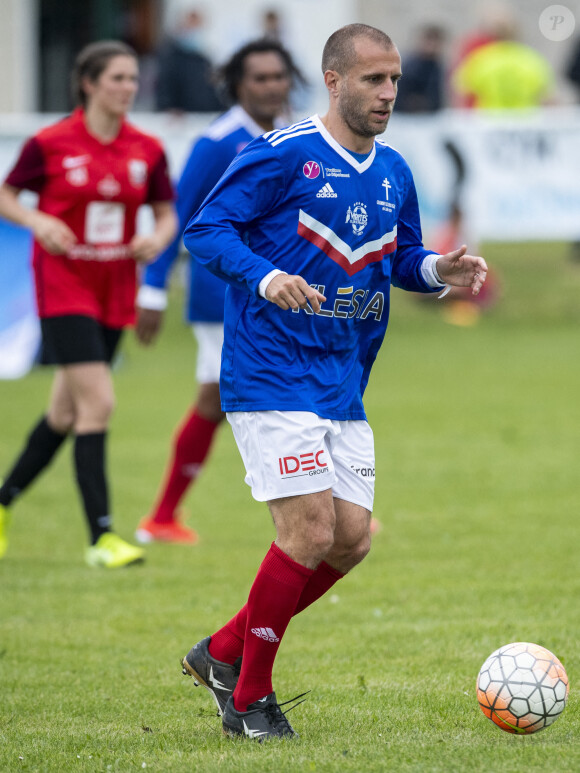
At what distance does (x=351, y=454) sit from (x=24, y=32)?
63.9 feet

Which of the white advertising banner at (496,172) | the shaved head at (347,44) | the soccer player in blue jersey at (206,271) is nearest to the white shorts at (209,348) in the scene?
the soccer player in blue jersey at (206,271)

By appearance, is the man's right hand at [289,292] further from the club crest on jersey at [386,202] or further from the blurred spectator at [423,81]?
the blurred spectator at [423,81]

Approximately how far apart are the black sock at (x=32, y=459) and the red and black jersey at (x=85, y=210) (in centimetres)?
67

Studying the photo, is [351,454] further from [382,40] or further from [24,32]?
[24,32]

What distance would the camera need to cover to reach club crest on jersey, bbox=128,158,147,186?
6938 millimetres

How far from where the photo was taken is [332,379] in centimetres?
419

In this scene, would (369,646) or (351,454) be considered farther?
(369,646)

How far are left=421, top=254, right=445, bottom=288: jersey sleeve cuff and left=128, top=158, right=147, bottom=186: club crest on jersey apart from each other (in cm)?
286

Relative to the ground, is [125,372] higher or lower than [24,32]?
lower

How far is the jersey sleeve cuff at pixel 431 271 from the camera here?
444 centimetres

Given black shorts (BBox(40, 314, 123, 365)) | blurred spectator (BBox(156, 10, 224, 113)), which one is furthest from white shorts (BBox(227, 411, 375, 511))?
blurred spectator (BBox(156, 10, 224, 113))

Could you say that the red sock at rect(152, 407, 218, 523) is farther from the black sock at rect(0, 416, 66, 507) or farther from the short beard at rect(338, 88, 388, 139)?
the short beard at rect(338, 88, 388, 139)

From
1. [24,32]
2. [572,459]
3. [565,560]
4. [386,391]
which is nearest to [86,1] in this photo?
[24,32]

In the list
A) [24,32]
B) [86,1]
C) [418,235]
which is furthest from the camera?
[86,1]
